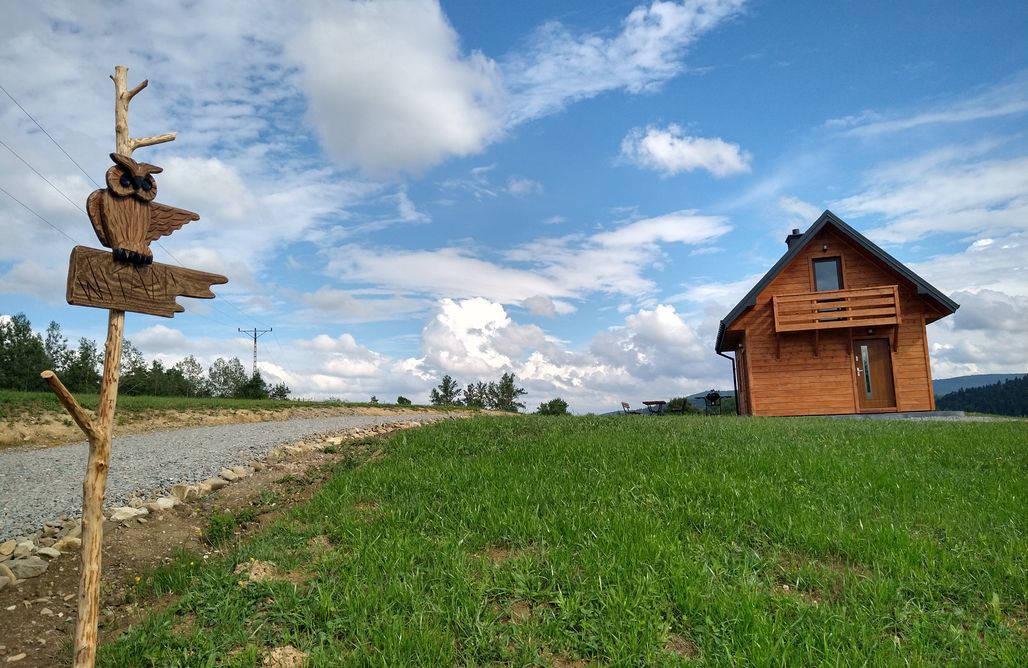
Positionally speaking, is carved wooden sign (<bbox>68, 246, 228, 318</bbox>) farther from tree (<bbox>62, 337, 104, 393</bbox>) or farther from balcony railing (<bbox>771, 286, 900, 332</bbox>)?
tree (<bbox>62, 337, 104, 393</bbox>)

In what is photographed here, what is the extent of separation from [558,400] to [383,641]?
32207 millimetres

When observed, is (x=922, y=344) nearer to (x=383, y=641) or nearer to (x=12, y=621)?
(x=383, y=641)

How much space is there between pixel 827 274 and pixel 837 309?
5.78 feet

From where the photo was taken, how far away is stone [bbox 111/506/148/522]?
718 centimetres

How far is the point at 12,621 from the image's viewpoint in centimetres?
530

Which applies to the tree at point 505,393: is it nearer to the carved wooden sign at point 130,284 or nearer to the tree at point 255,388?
the tree at point 255,388

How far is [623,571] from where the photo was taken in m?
4.93

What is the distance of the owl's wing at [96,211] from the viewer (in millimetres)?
4633

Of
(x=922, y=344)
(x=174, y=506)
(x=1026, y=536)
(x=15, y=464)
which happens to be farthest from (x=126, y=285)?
(x=922, y=344)

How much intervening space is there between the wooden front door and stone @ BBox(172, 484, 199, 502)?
21.3m

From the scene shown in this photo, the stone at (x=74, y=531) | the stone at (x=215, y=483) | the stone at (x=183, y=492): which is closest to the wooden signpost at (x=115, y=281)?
the stone at (x=74, y=531)

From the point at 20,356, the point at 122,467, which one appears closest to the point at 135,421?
the point at 122,467

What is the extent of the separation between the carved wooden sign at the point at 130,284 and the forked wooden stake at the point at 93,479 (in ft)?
0.52

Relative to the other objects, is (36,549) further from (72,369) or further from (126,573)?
(72,369)
